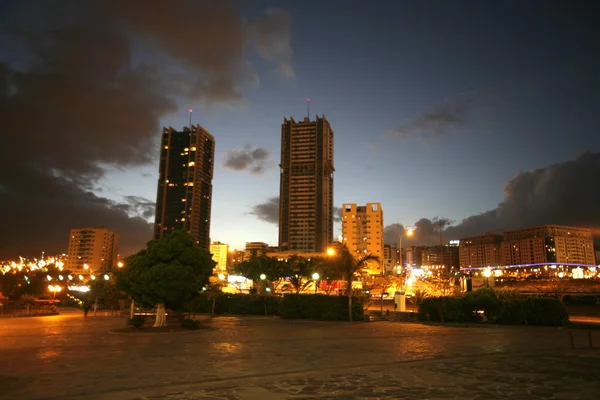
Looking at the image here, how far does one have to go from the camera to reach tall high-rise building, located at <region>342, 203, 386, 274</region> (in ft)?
594

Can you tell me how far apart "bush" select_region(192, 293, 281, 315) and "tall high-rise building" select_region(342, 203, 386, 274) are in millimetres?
142538

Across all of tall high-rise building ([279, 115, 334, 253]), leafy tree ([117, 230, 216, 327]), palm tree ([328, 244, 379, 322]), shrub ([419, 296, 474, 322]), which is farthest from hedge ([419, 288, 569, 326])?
tall high-rise building ([279, 115, 334, 253])

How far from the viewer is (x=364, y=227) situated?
182625 mm

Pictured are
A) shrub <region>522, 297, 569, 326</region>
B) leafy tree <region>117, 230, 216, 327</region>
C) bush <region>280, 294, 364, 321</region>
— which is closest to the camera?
leafy tree <region>117, 230, 216, 327</region>

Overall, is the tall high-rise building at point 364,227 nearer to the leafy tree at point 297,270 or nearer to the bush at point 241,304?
the leafy tree at point 297,270

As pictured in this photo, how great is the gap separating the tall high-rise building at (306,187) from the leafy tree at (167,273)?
15598 centimetres

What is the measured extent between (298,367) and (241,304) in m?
27.9

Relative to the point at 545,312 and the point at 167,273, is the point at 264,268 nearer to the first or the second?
the point at 167,273

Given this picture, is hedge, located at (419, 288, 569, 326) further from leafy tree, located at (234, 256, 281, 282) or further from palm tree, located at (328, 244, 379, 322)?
leafy tree, located at (234, 256, 281, 282)

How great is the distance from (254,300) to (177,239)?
16.9 metres

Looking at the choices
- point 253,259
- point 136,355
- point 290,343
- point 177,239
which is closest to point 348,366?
point 290,343

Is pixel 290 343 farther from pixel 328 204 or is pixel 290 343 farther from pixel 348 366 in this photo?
pixel 328 204

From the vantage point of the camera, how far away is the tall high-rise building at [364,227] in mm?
181000

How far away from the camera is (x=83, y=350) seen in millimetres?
→ 15789
